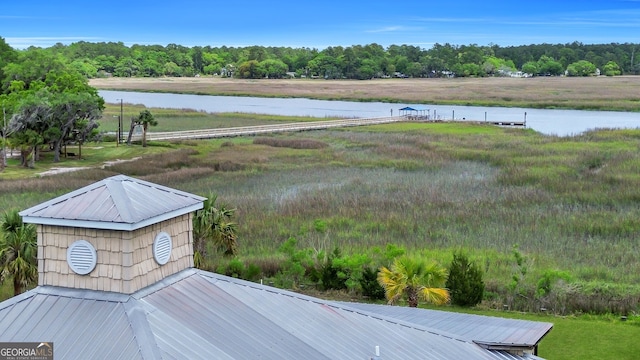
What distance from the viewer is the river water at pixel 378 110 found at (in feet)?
277

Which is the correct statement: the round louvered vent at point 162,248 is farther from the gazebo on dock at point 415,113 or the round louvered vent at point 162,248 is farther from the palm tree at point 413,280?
the gazebo on dock at point 415,113

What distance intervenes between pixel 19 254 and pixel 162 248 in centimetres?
877

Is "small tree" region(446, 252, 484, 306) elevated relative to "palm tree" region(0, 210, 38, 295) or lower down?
lower down

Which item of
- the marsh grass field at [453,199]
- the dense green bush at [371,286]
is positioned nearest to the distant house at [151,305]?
the marsh grass field at [453,199]

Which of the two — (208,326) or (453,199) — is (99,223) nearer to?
(208,326)

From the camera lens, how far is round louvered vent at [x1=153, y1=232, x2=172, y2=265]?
11977mm

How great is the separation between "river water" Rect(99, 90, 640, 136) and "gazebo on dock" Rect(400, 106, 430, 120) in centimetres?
89

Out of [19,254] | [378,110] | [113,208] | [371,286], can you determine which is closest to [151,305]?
[113,208]

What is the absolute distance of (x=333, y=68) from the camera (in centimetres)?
18562

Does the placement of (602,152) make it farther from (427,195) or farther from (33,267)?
(33,267)

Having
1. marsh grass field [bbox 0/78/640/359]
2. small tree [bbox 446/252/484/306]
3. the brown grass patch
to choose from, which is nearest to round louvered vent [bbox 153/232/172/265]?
marsh grass field [bbox 0/78/640/359]

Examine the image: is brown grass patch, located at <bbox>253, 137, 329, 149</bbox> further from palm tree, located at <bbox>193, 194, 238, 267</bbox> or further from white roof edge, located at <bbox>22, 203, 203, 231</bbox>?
white roof edge, located at <bbox>22, 203, 203, 231</bbox>

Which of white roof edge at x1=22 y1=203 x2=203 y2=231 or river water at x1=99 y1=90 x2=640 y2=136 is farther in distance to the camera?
river water at x1=99 y1=90 x2=640 y2=136

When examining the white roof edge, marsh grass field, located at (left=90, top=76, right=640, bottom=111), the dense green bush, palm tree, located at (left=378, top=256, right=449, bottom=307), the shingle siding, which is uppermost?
marsh grass field, located at (left=90, top=76, right=640, bottom=111)
